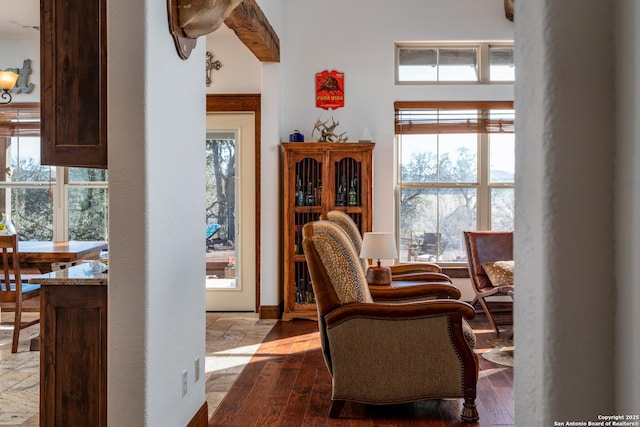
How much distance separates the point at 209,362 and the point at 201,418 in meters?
1.37

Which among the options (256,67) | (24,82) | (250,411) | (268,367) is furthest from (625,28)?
(24,82)

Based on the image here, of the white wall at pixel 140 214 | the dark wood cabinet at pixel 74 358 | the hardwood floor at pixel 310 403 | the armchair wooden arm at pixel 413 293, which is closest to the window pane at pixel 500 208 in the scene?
the hardwood floor at pixel 310 403

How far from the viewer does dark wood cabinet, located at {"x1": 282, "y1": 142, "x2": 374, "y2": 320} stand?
5688 millimetres

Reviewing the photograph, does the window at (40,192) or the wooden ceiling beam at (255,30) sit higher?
the wooden ceiling beam at (255,30)

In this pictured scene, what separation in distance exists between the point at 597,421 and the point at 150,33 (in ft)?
6.68

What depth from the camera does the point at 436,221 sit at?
6.31 m

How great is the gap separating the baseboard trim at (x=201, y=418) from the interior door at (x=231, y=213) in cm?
316

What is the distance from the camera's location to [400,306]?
3.06 metres

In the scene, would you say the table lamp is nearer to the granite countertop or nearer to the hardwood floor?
the hardwood floor

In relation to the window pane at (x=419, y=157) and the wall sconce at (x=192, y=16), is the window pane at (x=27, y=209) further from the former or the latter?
the wall sconce at (x=192, y=16)

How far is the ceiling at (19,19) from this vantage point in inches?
207

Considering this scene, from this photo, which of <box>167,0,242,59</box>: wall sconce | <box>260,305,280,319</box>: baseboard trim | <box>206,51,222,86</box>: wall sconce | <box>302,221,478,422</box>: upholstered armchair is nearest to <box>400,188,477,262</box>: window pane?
<box>260,305,280,319</box>: baseboard trim

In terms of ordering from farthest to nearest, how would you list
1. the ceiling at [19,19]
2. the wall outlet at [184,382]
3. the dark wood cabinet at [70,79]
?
the ceiling at [19,19]
the wall outlet at [184,382]
the dark wood cabinet at [70,79]

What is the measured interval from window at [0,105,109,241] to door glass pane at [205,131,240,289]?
1.24 metres
